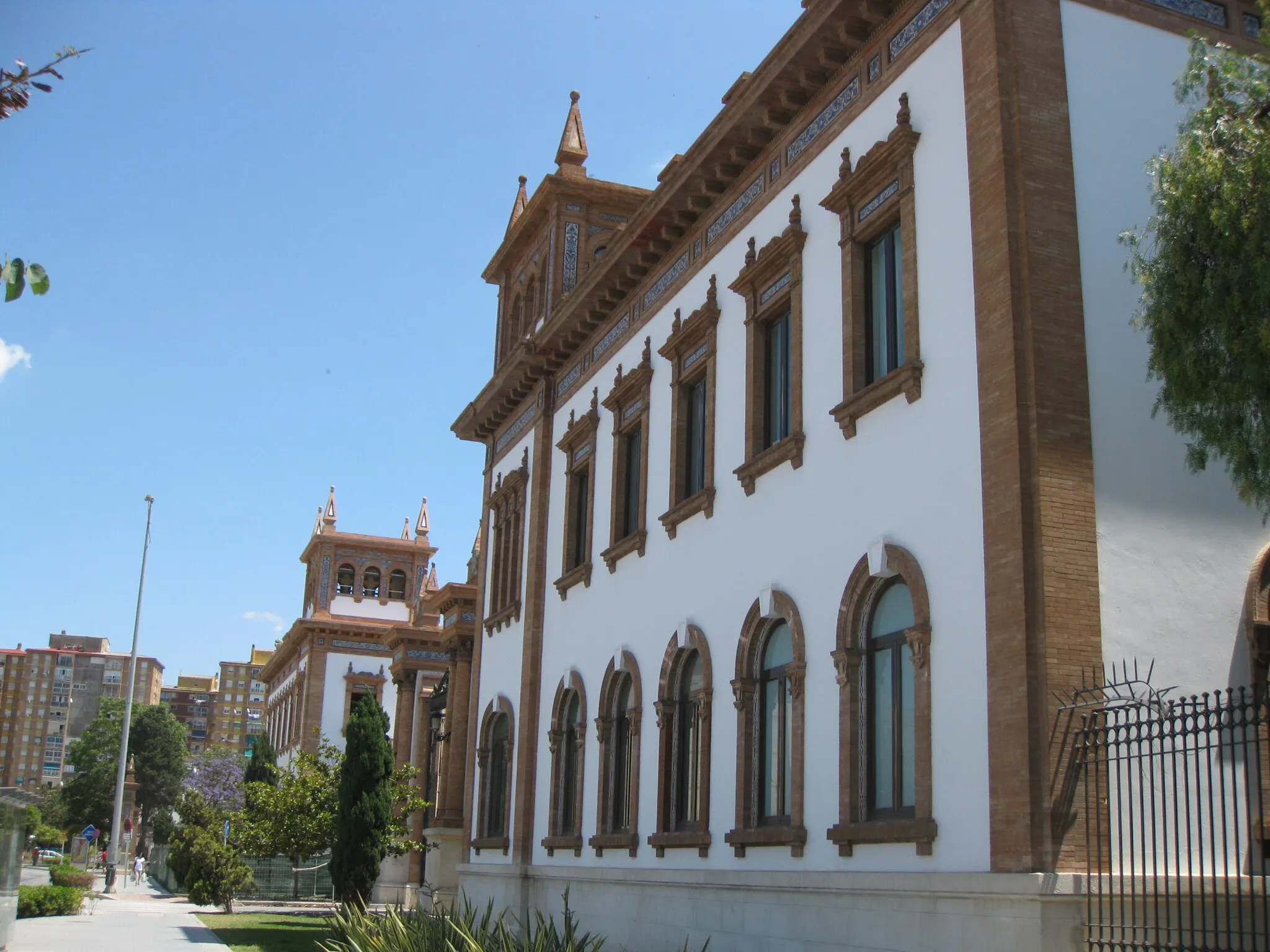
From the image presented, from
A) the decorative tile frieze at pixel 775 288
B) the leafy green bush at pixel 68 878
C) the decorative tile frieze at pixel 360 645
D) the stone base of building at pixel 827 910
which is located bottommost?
the leafy green bush at pixel 68 878

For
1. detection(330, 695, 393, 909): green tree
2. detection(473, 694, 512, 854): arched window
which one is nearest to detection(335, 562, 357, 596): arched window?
detection(330, 695, 393, 909): green tree

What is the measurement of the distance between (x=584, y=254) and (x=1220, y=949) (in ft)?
68.4

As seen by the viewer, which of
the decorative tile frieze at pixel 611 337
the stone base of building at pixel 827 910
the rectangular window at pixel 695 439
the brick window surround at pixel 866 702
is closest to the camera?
the stone base of building at pixel 827 910

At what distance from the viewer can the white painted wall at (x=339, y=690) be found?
190ft

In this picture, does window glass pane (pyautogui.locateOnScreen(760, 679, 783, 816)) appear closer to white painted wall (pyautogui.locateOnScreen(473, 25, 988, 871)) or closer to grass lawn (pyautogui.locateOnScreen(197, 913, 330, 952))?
white painted wall (pyautogui.locateOnScreen(473, 25, 988, 871))

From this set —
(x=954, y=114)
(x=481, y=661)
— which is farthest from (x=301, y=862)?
(x=954, y=114)

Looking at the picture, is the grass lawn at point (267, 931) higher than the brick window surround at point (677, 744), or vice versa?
the brick window surround at point (677, 744)

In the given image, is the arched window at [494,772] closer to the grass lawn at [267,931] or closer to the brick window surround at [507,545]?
the brick window surround at [507,545]

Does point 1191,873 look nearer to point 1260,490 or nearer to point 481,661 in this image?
point 1260,490

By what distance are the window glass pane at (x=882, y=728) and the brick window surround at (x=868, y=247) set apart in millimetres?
2533

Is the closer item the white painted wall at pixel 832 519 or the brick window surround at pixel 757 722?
the white painted wall at pixel 832 519

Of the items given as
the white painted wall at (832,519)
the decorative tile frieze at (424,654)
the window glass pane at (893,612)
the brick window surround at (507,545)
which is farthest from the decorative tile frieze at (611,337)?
the decorative tile frieze at (424,654)

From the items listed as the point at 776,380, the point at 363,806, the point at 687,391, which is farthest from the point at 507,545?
the point at 776,380

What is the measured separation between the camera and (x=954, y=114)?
1353 centimetres
